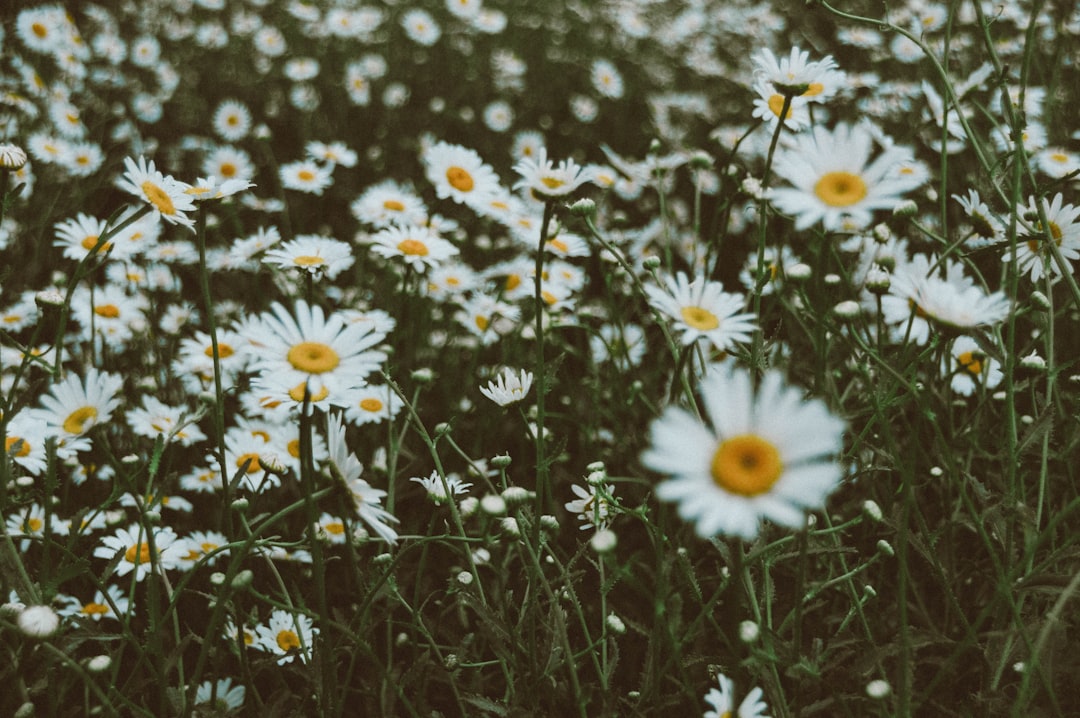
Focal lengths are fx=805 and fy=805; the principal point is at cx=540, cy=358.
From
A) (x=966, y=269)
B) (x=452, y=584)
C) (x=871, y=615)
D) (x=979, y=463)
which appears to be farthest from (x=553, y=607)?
(x=966, y=269)

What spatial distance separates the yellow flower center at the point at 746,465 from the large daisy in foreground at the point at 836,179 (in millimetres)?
361

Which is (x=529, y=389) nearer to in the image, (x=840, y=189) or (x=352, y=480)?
(x=352, y=480)

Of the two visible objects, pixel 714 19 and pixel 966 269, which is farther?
pixel 714 19

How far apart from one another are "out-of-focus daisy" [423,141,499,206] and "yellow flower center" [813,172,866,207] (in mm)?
1407

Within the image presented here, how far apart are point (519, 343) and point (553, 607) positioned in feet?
5.09

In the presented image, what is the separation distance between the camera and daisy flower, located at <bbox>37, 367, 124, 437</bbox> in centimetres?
171

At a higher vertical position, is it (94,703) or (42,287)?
(42,287)

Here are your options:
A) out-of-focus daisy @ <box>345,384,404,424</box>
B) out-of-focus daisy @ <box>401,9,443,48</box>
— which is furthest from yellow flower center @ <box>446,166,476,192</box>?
out-of-focus daisy @ <box>401,9,443,48</box>

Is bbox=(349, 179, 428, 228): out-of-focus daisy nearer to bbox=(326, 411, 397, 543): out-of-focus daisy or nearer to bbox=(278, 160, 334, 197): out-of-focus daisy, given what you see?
bbox=(278, 160, 334, 197): out-of-focus daisy

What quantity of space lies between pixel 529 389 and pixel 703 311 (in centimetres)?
105

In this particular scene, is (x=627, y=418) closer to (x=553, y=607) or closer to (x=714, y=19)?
(x=553, y=607)

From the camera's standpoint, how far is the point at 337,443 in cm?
124

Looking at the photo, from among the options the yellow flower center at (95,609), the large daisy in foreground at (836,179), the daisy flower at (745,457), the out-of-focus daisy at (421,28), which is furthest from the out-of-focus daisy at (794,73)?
the out-of-focus daisy at (421,28)

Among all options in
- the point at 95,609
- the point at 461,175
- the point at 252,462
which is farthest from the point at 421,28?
the point at 95,609
